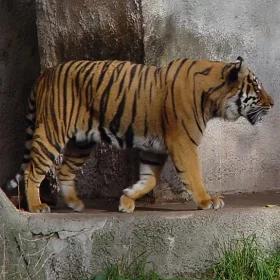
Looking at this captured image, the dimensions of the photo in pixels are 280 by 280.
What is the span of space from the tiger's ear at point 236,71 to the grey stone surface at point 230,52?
2.07 feet

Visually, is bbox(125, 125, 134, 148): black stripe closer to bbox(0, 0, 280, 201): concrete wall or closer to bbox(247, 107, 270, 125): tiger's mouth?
bbox(0, 0, 280, 201): concrete wall

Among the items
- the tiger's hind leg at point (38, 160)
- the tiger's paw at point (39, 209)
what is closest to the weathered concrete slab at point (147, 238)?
the tiger's paw at point (39, 209)

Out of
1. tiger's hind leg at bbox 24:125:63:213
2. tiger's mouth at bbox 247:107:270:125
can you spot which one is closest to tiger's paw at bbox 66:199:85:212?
tiger's hind leg at bbox 24:125:63:213

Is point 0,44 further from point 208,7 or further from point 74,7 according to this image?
point 208,7

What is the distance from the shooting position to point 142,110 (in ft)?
22.1

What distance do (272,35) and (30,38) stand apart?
7.32 feet

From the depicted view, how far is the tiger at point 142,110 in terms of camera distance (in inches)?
259

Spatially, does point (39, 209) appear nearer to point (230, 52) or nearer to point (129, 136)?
point (129, 136)

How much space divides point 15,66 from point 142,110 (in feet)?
6.60

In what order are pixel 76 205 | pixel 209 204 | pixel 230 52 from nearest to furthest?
pixel 209 204 < pixel 76 205 < pixel 230 52

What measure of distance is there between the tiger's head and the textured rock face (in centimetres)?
227

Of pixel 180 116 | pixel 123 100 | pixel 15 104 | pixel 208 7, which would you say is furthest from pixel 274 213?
pixel 15 104

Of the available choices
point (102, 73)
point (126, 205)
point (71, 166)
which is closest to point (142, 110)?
point (102, 73)

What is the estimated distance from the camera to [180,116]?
6.58m
